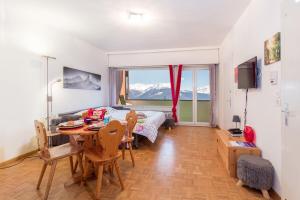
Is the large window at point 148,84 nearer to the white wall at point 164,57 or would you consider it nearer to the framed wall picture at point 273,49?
the white wall at point 164,57

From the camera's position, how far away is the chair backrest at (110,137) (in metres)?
1.81

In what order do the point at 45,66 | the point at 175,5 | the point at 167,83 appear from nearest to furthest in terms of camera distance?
the point at 175,5
the point at 45,66
the point at 167,83

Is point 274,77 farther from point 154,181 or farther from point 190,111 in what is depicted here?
point 190,111

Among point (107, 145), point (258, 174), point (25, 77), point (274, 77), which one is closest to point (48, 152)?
point (107, 145)

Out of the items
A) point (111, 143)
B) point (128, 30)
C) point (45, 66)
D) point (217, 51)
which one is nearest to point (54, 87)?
point (45, 66)

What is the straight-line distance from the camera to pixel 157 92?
704 cm

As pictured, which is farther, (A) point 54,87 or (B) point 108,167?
(A) point 54,87

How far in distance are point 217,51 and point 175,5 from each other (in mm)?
3209

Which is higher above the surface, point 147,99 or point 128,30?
point 128,30

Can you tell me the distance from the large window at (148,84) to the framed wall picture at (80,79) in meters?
1.63

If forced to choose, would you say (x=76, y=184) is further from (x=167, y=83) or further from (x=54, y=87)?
(x=167, y=83)

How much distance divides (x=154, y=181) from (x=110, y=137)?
938 millimetres

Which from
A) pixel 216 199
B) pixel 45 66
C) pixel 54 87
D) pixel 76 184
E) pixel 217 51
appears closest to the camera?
pixel 216 199

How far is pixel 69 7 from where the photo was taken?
2908mm
